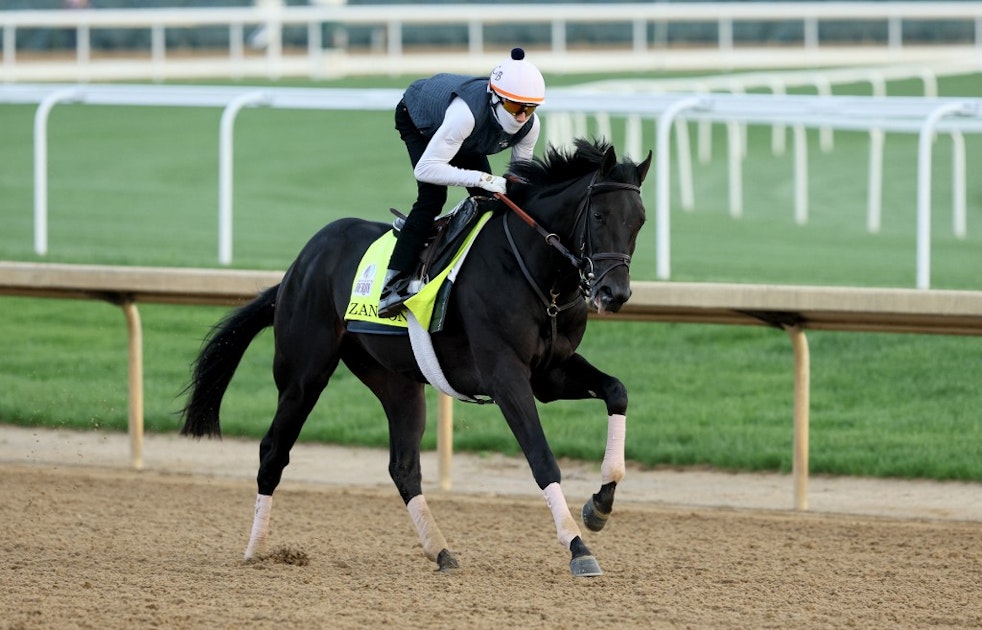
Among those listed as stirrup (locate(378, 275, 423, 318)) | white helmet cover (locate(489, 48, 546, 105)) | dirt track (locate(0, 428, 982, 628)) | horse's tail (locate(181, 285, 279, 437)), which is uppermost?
white helmet cover (locate(489, 48, 546, 105))

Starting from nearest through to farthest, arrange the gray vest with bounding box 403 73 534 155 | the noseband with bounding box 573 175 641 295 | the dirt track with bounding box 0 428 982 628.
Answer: the dirt track with bounding box 0 428 982 628, the noseband with bounding box 573 175 641 295, the gray vest with bounding box 403 73 534 155

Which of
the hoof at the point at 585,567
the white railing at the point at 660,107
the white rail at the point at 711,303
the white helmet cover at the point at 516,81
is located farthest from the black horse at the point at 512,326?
the white railing at the point at 660,107

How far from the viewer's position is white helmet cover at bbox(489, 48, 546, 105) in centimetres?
541

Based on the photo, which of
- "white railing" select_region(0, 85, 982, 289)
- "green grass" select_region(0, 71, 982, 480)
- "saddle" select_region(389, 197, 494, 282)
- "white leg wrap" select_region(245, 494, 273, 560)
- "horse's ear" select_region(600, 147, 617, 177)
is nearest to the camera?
"horse's ear" select_region(600, 147, 617, 177)

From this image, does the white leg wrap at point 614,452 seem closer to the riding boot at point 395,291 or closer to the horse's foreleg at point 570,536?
the horse's foreleg at point 570,536

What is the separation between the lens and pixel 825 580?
5.57 m

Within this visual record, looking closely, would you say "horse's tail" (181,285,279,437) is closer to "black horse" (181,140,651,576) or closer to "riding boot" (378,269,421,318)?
"black horse" (181,140,651,576)

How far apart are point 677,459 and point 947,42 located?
25270 mm

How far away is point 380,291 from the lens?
234 inches

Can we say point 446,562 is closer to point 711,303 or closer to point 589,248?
point 589,248

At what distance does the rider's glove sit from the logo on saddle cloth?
178 mm

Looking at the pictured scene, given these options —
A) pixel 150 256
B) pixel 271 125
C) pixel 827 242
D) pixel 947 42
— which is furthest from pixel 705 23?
pixel 150 256

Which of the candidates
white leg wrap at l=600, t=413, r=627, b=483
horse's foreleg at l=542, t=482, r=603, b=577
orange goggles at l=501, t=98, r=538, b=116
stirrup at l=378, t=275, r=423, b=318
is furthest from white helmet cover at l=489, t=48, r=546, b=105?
horse's foreleg at l=542, t=482, r=603, b=577

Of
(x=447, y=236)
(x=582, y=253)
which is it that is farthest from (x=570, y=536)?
(x=447, y=236)
